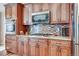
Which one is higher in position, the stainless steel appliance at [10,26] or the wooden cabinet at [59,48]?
the stainless steel appliance at [10,26]

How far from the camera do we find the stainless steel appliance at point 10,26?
40.1 inches

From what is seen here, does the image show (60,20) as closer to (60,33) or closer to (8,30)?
(60,33)

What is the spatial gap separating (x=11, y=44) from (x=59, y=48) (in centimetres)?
43

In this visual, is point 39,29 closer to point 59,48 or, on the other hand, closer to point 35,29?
point 35,29

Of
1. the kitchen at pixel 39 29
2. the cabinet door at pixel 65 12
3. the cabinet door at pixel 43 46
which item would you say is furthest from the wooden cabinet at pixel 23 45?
the cabinet door at pixel 65 12

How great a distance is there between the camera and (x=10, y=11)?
3.39ft

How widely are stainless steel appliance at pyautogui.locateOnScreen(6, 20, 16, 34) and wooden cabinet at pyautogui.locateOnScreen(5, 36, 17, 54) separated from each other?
0.17ft

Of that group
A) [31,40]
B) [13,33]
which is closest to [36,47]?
[31,40]

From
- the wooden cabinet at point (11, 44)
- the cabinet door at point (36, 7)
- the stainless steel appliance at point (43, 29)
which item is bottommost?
the wooden cabinet at point (11, 44)

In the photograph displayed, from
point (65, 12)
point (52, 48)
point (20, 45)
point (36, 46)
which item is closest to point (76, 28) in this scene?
point (65, 12)

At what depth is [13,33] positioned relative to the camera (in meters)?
1.06

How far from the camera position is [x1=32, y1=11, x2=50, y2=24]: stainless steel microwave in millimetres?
1069

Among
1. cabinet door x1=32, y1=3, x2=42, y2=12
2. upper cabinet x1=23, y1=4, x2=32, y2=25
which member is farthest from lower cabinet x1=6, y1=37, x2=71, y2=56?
cabinet door x1=32, y1=3, x2=42, y2=12

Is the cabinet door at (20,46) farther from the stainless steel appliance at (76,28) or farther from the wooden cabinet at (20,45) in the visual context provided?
the stainless steel appliance at (76,28)
